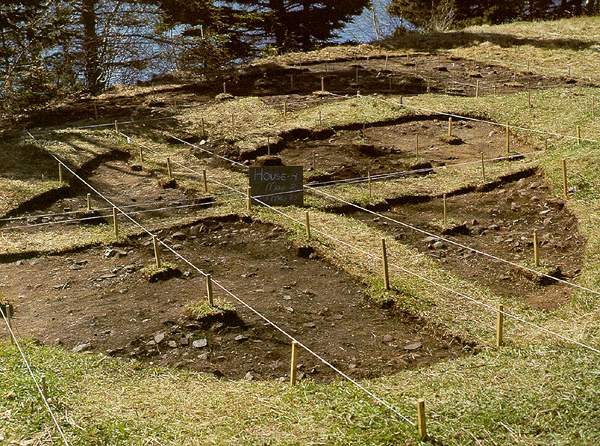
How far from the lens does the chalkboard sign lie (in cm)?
1280

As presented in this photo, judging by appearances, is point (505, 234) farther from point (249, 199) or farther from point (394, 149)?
point (394, 149)

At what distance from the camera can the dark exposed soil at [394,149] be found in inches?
614

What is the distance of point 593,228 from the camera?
11.1m

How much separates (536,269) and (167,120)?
12686 mm

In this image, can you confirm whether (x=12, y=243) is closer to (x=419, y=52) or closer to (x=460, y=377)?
(x=460, y=377)

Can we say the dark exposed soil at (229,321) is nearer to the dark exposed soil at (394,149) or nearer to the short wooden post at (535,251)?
the short wooden post at (535,251)

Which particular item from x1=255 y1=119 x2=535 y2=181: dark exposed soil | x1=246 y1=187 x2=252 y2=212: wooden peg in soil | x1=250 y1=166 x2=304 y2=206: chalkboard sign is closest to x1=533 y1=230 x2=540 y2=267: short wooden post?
x1=250 y1=166 x2=304 y2=206: chalkboard sign

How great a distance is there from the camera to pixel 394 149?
16.7m

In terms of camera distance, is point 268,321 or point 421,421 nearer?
point 421,421

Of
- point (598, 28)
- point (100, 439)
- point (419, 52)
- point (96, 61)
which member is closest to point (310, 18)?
point (419, 52)

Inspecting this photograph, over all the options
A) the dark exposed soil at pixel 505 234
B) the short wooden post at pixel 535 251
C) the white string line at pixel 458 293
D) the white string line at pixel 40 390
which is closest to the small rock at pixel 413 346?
the white string line at pixel 458 293

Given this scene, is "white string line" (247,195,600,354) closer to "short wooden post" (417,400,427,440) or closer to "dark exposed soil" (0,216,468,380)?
"dark exposed soil" (0,216,468,380)

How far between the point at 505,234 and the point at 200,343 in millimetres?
6083

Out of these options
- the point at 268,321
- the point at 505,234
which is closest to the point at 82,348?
the point at 268,321
